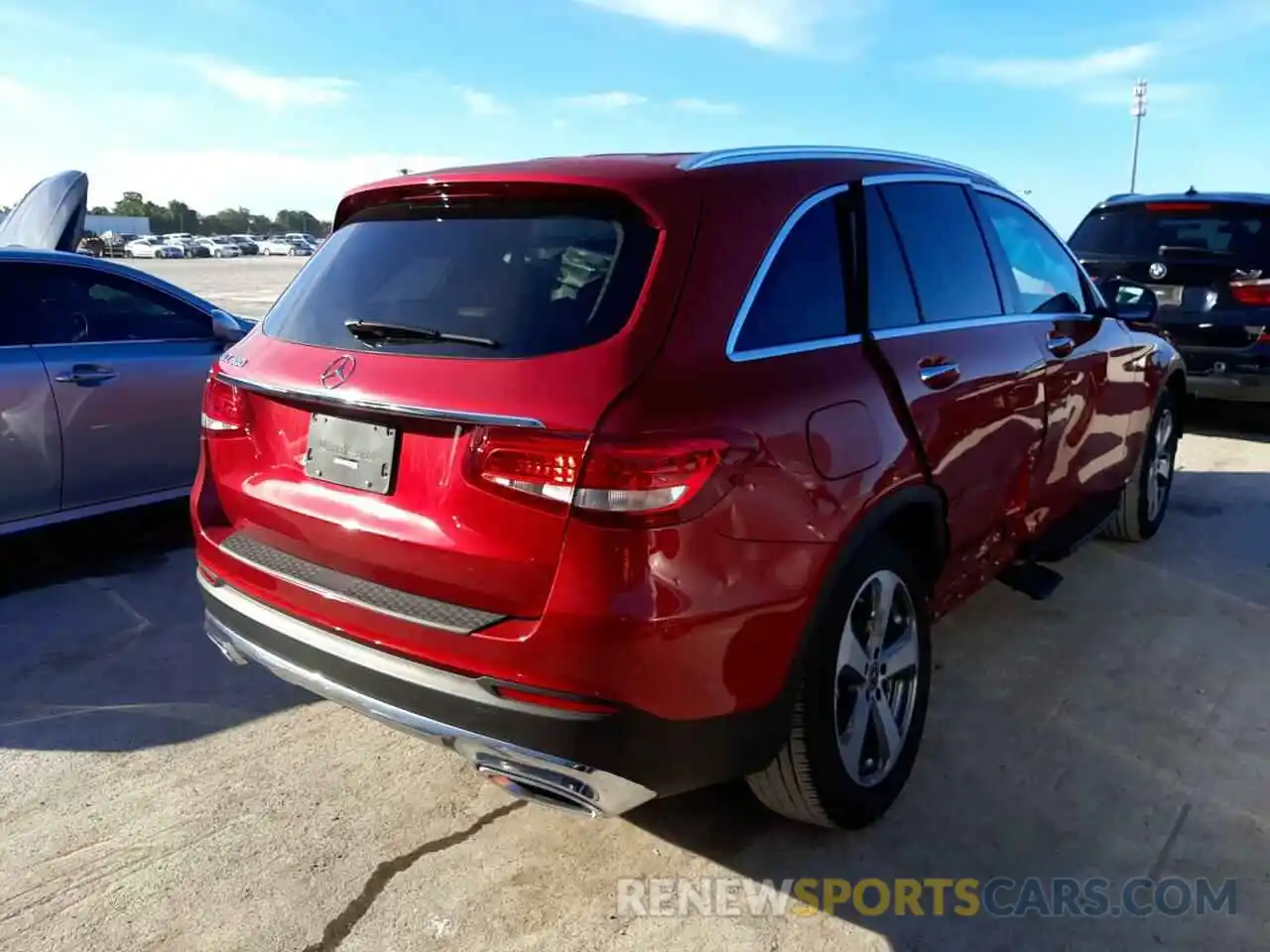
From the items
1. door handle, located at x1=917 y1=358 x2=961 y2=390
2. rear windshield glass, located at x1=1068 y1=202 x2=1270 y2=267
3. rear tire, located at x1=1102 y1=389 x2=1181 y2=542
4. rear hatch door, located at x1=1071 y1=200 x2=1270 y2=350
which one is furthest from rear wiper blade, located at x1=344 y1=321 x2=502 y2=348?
rear windshield glass, located at x1=1068 y1=202 x2=1270 y2=267

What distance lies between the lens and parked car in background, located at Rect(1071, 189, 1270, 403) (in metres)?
7.13

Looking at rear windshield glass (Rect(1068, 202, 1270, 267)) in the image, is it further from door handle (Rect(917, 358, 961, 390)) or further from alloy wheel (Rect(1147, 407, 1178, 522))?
door handle (Rect(917, 358, 961, 390))

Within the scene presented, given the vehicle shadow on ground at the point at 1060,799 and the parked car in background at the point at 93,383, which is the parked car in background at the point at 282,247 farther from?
the vehicle shadow on ground at the point at 1060,799

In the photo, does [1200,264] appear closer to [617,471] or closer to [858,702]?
[858,702]

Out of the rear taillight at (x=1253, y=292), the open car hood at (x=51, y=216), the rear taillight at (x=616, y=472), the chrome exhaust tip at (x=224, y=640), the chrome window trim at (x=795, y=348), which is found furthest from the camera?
the rear taillight at (x=1253, y=292)

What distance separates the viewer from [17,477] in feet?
14.5

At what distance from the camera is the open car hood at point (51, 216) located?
6223 mm

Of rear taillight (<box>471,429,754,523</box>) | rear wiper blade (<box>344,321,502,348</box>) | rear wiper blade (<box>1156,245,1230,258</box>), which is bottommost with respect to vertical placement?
rear taillight (<box>471,429,754,523</box>)

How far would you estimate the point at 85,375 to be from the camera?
4.62 metres

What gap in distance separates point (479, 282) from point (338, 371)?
41 cm

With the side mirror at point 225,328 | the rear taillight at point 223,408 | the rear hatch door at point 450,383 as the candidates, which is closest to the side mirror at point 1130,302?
the rear hatch door at point 450,383

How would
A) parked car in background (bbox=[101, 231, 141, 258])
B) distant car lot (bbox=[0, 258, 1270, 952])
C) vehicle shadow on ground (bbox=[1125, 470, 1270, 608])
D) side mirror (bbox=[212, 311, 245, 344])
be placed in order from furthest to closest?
parked car in background (bbox=[101, 231, 141, 258]) → side mirror (bbox=[212, 311, 245, 344]) → vehicle shadow on ground (bbox=[1125, 470, 1270, 608]) → distant car lot (bbox=[0, 258, 1270, 952])

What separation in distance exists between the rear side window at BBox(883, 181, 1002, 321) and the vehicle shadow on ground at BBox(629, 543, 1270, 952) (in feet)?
4.42

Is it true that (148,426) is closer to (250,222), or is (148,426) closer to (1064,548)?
(1064,548)
